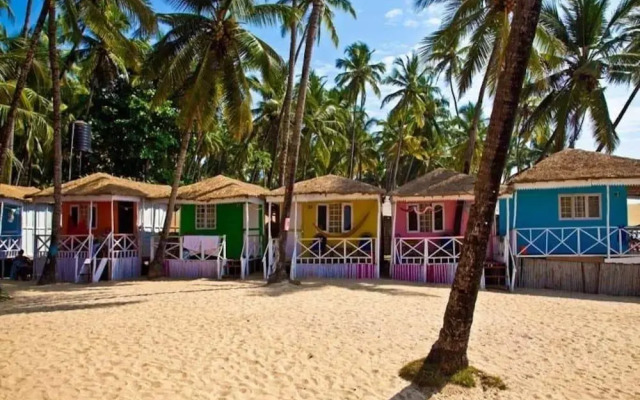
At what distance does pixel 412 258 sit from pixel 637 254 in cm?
681

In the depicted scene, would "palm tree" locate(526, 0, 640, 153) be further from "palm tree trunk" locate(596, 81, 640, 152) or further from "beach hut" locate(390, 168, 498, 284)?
"beach hut" locate(390, 168, 498, 284)

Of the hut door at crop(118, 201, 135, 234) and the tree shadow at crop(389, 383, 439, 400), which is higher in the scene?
the hut door at crop(118, 201, 135, 234)

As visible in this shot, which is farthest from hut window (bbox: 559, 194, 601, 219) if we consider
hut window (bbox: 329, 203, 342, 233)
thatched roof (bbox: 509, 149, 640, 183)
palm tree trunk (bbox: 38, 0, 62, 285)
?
palm tree trunk (bbox: 38, 0, 62, 285)

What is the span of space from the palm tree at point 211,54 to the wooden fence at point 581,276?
33.5 feet

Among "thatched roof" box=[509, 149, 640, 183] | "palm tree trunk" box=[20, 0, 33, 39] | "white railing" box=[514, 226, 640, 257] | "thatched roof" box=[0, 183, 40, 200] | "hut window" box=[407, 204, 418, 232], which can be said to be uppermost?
"palm tree trunk" box=[20, 0, 33, 39]

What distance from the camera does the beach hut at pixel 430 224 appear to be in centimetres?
1598

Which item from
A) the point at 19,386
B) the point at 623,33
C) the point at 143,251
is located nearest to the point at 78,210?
the point at 143,251

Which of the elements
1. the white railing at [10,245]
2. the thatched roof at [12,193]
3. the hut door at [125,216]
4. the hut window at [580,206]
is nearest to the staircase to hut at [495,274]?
the hut window at [580,206]

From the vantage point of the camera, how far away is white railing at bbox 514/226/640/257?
51.6 ft

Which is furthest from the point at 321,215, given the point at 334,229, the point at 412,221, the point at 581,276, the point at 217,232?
the point at 581,276

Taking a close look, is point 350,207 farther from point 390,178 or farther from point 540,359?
point 390,178

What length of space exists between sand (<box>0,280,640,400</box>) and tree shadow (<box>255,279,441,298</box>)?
48cm

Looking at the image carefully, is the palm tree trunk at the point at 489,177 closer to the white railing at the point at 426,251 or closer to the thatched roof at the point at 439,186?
the white railing at the point at 426,251

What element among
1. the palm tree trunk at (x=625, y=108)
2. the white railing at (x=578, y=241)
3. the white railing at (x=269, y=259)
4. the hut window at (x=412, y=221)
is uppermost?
the palm tree trunk at (x=625, y=108)
